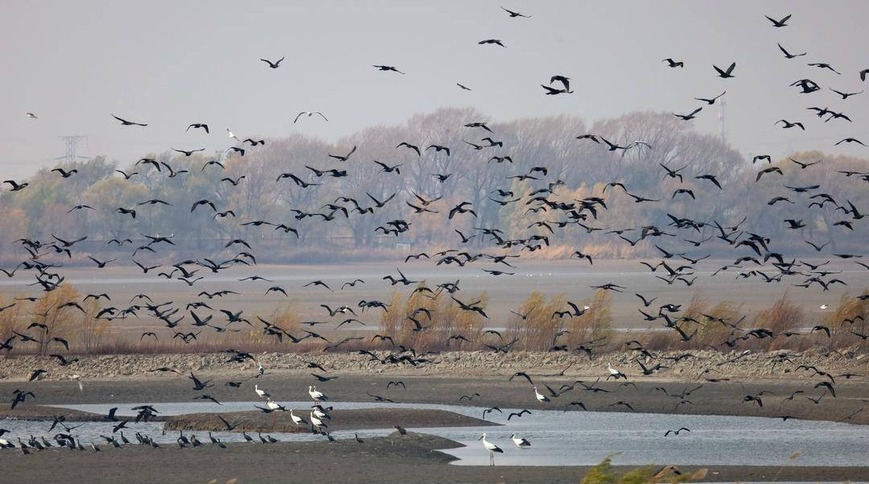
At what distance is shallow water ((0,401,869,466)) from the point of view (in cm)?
2902

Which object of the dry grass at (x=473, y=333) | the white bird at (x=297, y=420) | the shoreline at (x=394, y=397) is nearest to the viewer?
the shoreline at (x=394, y=397)

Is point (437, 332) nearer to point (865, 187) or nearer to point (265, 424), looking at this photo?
point (265, 424)

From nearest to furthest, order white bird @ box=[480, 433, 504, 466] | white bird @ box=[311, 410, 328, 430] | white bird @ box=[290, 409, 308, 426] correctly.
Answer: white bird @ box=[480, 433, 504, 466], white bird @ box=[311, 410, 328, 430], white bird @ box=[290, 409, 308, 426]

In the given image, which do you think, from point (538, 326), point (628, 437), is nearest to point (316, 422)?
point (628, 437)

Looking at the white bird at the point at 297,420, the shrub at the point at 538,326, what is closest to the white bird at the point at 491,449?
the white bird at the point at 297,420

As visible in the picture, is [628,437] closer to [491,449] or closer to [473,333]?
[491,449]

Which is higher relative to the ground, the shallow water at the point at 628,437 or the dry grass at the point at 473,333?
the dry grass at the point at 473,333

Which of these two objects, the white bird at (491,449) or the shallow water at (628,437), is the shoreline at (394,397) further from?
the shallow water at (628,437)

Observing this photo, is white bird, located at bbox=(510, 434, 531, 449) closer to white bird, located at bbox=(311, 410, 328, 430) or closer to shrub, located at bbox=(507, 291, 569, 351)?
white bird, located at bbox=(311, 410, 328, 430)

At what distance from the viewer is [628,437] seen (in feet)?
105

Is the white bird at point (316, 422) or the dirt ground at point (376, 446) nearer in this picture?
the dirt ground at point (376, 446)

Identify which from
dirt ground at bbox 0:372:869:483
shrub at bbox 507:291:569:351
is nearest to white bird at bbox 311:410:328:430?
dirt ground at bbox 0:372:869:483

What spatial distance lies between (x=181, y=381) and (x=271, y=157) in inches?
5083

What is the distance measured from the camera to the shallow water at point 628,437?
29.0m
